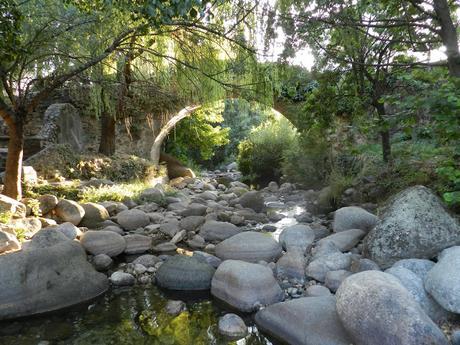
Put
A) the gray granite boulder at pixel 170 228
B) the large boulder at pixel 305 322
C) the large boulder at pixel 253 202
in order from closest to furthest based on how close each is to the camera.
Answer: the large boulder at pixel 305 322
the gray granite boulder at pixel 170 228
the large boulder at pixel 253 202

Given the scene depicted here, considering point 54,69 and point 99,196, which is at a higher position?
point 54,69

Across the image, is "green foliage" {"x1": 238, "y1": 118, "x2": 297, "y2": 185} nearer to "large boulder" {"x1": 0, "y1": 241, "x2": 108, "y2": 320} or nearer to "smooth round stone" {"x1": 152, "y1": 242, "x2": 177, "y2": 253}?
"smooth round stone" {"x1": 152, "y1": 242, "x2": 177, "y2": 253}

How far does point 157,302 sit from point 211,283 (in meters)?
0.51

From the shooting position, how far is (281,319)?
272 cm

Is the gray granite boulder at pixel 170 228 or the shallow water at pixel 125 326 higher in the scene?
the gray granite boulder at pixel 170 228

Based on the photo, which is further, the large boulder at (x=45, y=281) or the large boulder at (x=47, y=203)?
the large boulder at (x=47, y=203)

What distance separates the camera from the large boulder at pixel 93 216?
527cm

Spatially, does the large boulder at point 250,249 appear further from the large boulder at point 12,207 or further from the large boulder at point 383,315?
the large boulder at point 12,207

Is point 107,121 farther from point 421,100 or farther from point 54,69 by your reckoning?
point 421,100

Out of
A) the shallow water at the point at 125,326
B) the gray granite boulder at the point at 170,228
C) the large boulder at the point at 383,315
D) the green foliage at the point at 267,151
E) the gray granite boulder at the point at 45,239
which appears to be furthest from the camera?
the green foliage at the point at 267,151

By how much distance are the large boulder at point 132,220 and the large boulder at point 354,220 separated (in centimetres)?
267

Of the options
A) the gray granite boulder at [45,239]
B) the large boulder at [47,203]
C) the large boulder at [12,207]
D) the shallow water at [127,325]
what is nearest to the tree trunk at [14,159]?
the large boulder at [47,203]

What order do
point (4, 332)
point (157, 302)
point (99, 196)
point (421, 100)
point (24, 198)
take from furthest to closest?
point (99, 196) < point (24, 198) < point (157, 302) < point (421, 100) < point (4, 332)

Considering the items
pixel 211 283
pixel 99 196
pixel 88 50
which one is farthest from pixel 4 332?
pixel 99 196
